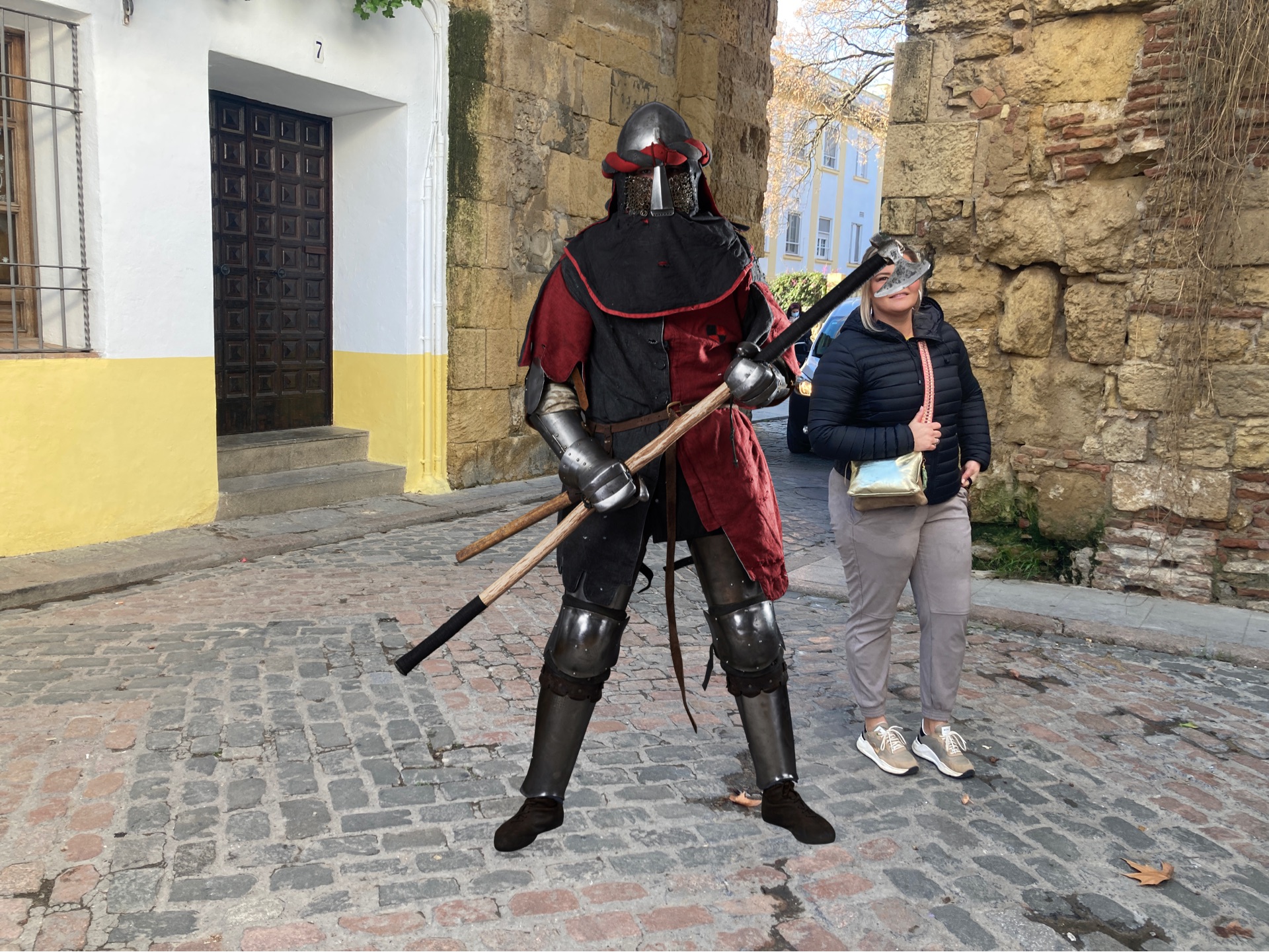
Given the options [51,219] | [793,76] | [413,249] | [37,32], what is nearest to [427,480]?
[413,249]

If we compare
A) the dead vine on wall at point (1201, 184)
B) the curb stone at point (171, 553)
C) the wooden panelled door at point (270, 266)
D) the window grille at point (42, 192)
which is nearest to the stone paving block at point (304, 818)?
the curb stone at point (171, 553)

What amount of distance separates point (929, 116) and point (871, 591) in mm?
3681

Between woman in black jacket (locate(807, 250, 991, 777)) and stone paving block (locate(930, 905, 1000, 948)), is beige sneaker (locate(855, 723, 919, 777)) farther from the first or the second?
stone paving block (locate(930, 905, 1000, 948))

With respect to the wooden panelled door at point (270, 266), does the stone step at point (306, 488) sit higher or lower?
lower

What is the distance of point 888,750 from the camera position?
11.3 feet

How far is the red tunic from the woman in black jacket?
0.54 metres

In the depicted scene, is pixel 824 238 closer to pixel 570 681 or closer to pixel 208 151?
pixel 208 151

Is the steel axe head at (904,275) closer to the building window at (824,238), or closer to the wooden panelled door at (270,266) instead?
the wooden panelled door at (270,266)

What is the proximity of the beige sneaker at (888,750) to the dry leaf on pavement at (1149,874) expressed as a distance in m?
0.74

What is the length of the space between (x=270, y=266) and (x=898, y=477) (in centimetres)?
632

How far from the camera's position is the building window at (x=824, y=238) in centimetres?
3503

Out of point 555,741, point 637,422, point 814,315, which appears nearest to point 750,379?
point 814,315

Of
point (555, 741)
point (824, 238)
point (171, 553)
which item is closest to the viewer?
point (555, 741)

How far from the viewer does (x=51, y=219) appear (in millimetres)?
6043
